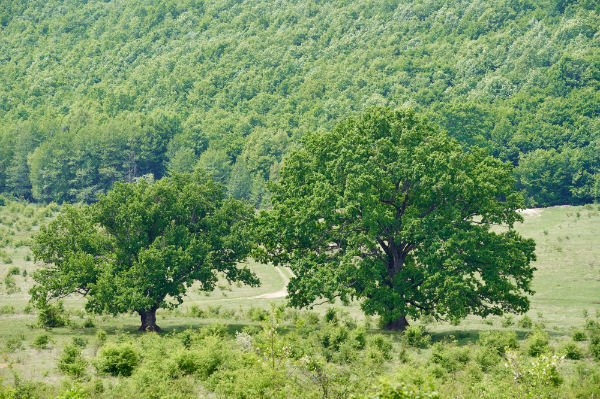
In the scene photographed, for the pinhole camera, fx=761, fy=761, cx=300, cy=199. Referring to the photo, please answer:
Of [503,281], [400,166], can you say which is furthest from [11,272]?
[503,281]

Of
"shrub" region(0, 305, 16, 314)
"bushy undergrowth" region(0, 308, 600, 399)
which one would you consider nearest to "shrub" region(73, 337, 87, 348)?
"bushy undergrowth" region(0, 308, 600, 399)

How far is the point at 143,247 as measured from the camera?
43.9m

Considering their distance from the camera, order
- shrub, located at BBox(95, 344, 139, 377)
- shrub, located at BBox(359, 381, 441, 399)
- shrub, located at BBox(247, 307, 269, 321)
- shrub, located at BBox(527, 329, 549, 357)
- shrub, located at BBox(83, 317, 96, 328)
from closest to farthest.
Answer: shrub, located at BBox(359, 381, 441, 399)
shrub, located at BBox(95, 344, 139, 377)
shrub, located at BBox(527, 329, 549, 357)
shrub, located at BBox(83, 317, 96, 328)
shrub, located at BBox(247, 307, 269, 321)

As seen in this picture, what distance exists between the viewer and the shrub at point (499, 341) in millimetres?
35625

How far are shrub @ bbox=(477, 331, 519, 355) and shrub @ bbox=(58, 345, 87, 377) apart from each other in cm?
1829

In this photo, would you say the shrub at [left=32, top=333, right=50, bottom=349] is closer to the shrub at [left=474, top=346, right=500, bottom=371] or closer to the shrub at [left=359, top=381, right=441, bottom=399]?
the shrub at [left=474, top=346, right=500, bottom=371]

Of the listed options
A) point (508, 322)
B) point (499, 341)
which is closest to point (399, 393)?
point (499, 341)

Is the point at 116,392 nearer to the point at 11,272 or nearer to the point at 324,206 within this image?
the point at 324,206

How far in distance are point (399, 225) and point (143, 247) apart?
1472cm

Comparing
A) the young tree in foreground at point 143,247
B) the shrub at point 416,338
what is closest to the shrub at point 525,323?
the shrub at point 416,338

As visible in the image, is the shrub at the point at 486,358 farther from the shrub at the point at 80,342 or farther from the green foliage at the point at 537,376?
the shrub at the point at 80,342

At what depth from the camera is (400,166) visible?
41.7 m

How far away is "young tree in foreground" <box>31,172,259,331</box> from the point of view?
42344 mm

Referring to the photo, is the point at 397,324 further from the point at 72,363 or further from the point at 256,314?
the point at 72,363
